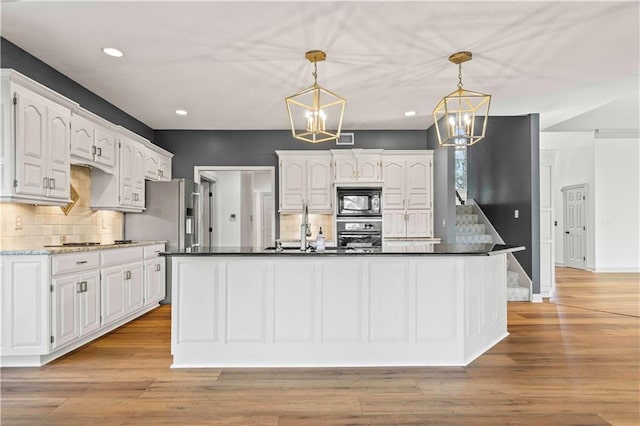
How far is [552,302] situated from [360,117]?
12.4ft

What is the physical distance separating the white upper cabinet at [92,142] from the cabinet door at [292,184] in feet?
8.02

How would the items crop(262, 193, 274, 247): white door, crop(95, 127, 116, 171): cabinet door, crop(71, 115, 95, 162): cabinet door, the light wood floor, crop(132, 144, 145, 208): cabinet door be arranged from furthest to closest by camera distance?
crop(262, 193, 274, 247): white door → crop(132, 144, 145, 208): cabinet door → crop(95, 127, 116, 171): cabinet door → crop(71, 115, 95, 162): cabinet door → the light wood floor

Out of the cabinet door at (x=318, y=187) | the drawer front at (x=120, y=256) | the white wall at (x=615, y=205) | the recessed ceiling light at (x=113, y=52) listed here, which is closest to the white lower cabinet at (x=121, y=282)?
the drawer front at (x=120, y=256)

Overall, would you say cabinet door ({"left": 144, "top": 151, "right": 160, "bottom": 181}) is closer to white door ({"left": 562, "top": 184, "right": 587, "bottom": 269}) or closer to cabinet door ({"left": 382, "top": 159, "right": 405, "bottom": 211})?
cabinet door ({"left": 382, "top": 159, "right": 405, "bottom": 211})

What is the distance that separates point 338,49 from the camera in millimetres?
3504

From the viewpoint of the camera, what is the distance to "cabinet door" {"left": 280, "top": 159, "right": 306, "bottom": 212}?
20.9 feet

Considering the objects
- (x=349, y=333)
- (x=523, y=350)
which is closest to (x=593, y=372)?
(x=523, y=350)

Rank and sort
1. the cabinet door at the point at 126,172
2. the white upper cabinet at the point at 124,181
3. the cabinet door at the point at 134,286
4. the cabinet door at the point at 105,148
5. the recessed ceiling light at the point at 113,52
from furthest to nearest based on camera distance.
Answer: the cabinet door at the point at 126,172, the white upper cabinet at the point at 124,181, the cabinet door at the point at 134,286, the cabinet door at the point at 105,148, the recessed ceiling light at the point at 113,52

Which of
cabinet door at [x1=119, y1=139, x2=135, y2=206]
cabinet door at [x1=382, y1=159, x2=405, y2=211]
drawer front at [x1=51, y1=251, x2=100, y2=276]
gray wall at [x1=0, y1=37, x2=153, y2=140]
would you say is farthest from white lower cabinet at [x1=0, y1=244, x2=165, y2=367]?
cabinet door at [x1=382, y1=159, x2=405, y2=211]

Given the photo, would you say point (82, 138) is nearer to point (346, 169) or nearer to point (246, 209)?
point (346, 169)

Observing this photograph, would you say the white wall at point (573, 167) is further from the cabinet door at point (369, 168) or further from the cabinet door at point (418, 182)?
the cabinet door at point (369, 168)

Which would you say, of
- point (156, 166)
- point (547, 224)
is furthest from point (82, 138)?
point (547, 224)

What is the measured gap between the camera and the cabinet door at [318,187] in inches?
251

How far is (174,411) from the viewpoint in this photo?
2475 mm
